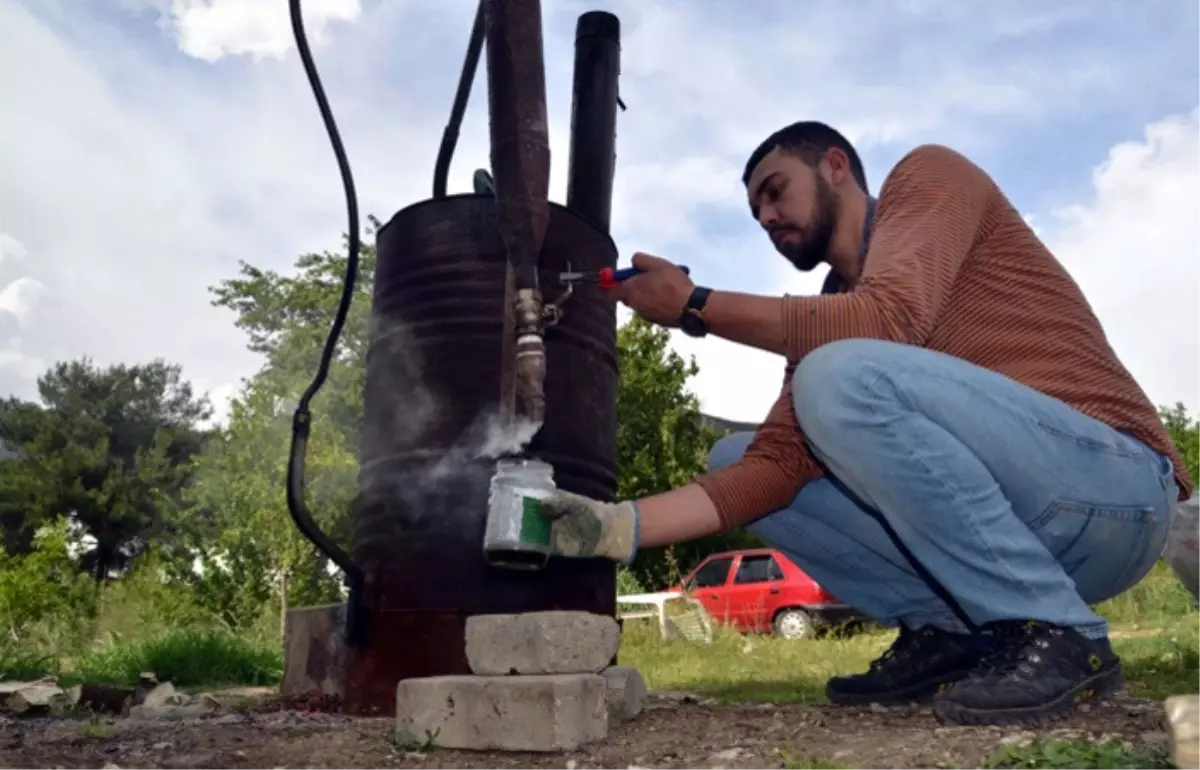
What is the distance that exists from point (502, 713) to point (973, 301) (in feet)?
4.71

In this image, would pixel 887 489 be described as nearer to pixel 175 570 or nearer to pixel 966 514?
pixel 966 514

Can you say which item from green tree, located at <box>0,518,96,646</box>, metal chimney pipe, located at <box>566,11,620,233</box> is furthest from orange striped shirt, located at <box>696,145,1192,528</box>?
green tree, located at <box>0,518,96,646</box>

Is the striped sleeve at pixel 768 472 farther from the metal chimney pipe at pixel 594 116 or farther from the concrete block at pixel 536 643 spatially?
the metal chimney pipe at pixel 594 116

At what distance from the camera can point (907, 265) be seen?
2186mm

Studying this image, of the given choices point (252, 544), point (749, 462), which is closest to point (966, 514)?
point (749, 462)

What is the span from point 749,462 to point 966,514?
651 mm

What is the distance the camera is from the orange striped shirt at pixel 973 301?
2.21 metres

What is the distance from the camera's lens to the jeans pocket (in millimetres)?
2191

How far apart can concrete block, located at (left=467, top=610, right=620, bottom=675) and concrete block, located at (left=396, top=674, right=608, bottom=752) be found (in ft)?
0.33

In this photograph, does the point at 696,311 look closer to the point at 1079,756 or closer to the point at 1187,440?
the point at 1079,756

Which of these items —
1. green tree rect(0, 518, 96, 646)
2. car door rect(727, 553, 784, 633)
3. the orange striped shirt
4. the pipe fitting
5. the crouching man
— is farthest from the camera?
car door rect(727, 553, 784, 633)

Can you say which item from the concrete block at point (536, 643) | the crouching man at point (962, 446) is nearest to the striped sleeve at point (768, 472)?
the crouching man at point (962, 446)

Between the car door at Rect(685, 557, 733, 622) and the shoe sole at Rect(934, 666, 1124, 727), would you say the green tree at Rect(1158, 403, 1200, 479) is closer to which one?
the car door at Rect(685, 557, 733, 622)

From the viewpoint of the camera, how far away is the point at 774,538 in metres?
2.87
